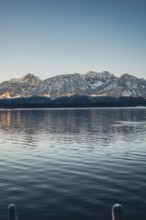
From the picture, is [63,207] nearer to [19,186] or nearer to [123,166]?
[19,186]

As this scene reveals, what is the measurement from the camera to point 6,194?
24562 millimetres

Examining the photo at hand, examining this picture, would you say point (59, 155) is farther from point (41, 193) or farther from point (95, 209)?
point (95, 209)

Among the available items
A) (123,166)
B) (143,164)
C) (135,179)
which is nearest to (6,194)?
(135,179)

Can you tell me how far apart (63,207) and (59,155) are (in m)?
23.2

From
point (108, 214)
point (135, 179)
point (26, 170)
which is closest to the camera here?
point (108, 214)

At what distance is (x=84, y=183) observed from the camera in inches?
1104

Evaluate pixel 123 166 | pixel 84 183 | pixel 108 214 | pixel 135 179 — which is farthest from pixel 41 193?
pixel 123 166

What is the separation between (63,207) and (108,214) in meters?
3.36

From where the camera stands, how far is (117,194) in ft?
79.3

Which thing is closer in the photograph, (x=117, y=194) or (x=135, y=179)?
(x=117, y=194)

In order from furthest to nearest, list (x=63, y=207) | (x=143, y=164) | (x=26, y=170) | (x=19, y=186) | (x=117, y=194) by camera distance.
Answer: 1. (x=143, y=164)
2. (x=26, y=170)
3. (x=19, y=186)
4. (x=117, y=194)
5. (x=63, y=207)

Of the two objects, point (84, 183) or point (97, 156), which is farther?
point (97, 156)

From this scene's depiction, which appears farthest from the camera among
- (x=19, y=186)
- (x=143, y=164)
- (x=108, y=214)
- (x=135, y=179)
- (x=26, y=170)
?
(x=143, y=164)

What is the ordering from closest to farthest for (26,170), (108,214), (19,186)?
(108,214)
(19,186)
(26,170)
